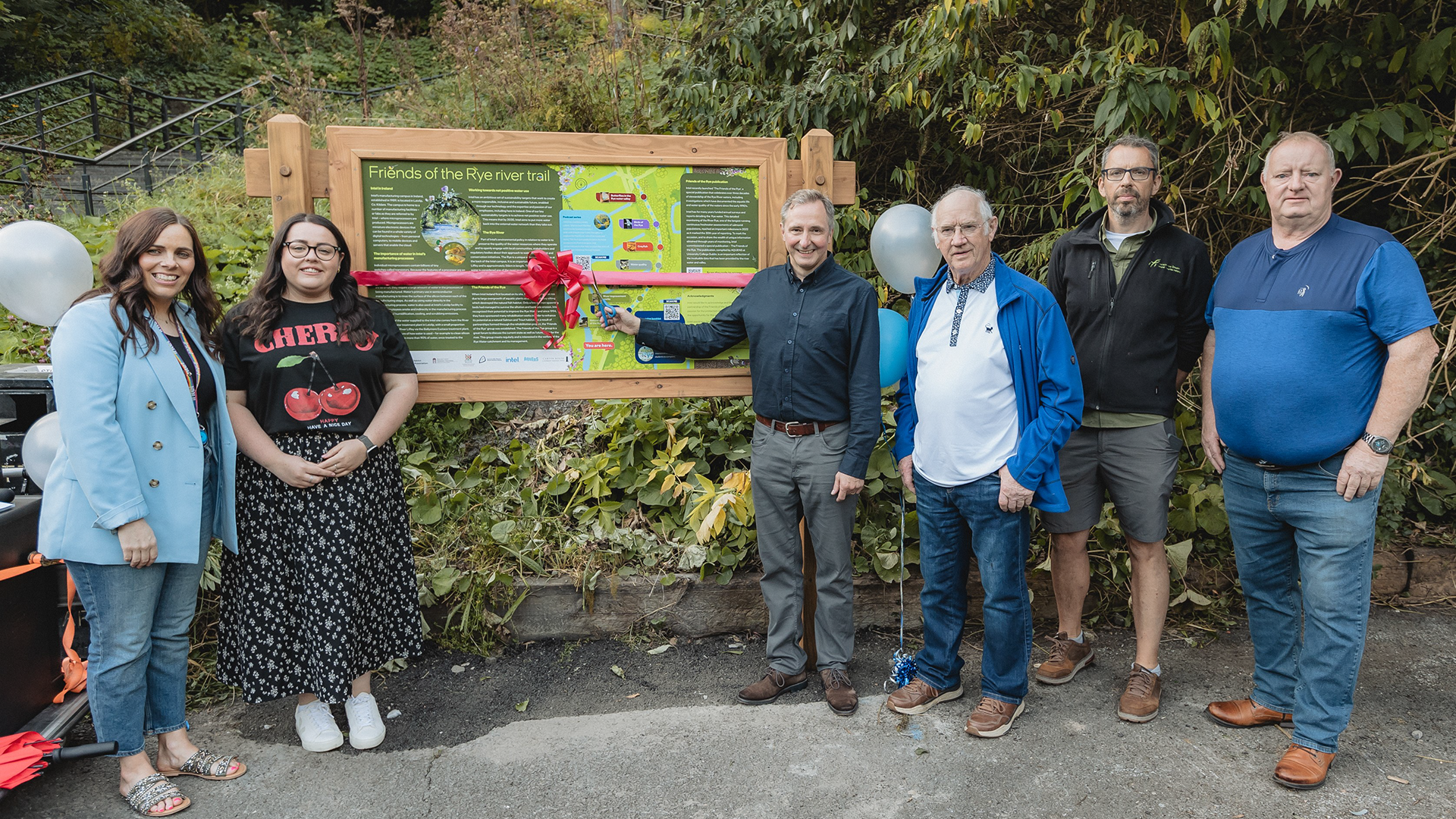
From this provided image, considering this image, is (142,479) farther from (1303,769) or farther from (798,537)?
(1303,769)

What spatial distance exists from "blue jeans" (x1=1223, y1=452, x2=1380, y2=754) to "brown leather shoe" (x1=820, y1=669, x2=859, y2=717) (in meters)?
1.55

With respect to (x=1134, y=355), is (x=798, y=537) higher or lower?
lower

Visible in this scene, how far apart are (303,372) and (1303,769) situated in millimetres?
3749

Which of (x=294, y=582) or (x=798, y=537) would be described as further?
(x=798, y=537)

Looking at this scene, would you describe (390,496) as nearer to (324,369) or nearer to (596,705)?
(324,369)

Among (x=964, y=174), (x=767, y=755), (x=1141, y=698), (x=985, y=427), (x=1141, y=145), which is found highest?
(x=964, y=174)

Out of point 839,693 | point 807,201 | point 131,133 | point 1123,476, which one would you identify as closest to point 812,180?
point 807,201

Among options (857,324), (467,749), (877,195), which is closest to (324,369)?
(467,749)

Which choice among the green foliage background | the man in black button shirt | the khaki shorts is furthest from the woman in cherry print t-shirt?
the khaki shorts

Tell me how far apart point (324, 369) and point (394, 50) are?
12.5 metres

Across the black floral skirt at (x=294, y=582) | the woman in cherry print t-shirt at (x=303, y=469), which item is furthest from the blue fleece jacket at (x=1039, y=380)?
the black floral skirt at (x=294, y=582)

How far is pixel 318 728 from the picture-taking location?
10.6 ft

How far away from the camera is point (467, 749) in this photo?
10.7ft

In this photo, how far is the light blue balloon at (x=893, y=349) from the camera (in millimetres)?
3510
